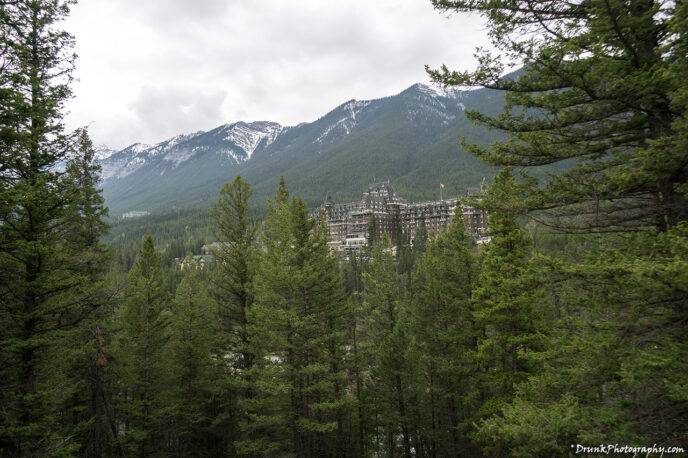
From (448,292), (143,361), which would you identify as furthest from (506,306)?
(143,361)

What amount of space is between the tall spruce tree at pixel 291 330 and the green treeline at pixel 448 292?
13 centimetres

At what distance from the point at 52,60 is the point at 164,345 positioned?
1454 cm

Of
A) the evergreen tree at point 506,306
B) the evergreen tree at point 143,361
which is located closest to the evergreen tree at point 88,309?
the evergreen tree at point 143,361

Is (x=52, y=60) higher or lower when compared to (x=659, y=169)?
higher

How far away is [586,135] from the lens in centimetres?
716

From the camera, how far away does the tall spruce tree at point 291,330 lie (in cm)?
1469

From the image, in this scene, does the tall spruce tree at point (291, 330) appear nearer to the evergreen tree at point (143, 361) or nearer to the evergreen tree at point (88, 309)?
the evergreen tree at point (143, 361)

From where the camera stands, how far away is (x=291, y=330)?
15008 millimetres

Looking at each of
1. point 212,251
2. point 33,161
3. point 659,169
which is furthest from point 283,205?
point 659,169

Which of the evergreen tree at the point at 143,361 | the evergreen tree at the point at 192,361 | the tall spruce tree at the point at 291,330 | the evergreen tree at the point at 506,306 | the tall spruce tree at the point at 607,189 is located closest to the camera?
the tall spruce tree at the point at 607,189

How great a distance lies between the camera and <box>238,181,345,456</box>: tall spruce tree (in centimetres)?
1469

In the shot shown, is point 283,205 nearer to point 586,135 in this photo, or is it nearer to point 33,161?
point 33,161

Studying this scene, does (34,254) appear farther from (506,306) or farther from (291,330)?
(506,306)

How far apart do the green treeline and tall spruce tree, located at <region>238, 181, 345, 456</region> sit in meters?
0.13
